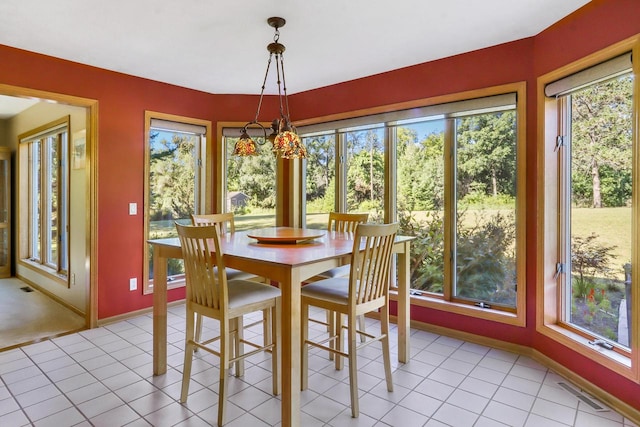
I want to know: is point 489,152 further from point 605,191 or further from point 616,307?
point 616,307

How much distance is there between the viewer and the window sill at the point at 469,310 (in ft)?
9.20

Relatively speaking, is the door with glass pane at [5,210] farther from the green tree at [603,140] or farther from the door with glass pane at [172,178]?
the green tree at [603,140]

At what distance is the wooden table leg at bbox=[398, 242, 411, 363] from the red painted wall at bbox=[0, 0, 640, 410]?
67 cm

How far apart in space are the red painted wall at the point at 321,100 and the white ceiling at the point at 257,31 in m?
0.11

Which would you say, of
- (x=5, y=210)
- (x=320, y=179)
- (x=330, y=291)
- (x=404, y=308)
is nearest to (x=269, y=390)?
(x=330, y=291)

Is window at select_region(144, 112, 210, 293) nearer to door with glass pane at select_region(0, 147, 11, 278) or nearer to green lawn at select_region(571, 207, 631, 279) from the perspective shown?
door with glass pane at select_region(0, 147, 11, 278)

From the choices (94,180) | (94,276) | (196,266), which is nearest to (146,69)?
(94,180)

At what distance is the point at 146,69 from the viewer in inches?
132

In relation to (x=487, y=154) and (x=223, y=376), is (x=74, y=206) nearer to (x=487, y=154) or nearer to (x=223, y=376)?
(x=223, y=376)

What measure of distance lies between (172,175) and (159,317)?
6.33ft

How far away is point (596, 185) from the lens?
91.4 inches

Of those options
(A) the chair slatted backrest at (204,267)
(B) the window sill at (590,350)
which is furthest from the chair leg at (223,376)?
(B) the window sill at (590,350)

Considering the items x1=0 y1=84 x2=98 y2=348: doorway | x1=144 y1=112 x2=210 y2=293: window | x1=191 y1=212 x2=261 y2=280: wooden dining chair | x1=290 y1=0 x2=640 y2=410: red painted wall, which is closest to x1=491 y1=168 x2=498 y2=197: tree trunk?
x1=290 y1=0 x2=640 y2=410: red painted wall

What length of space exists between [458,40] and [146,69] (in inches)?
106
